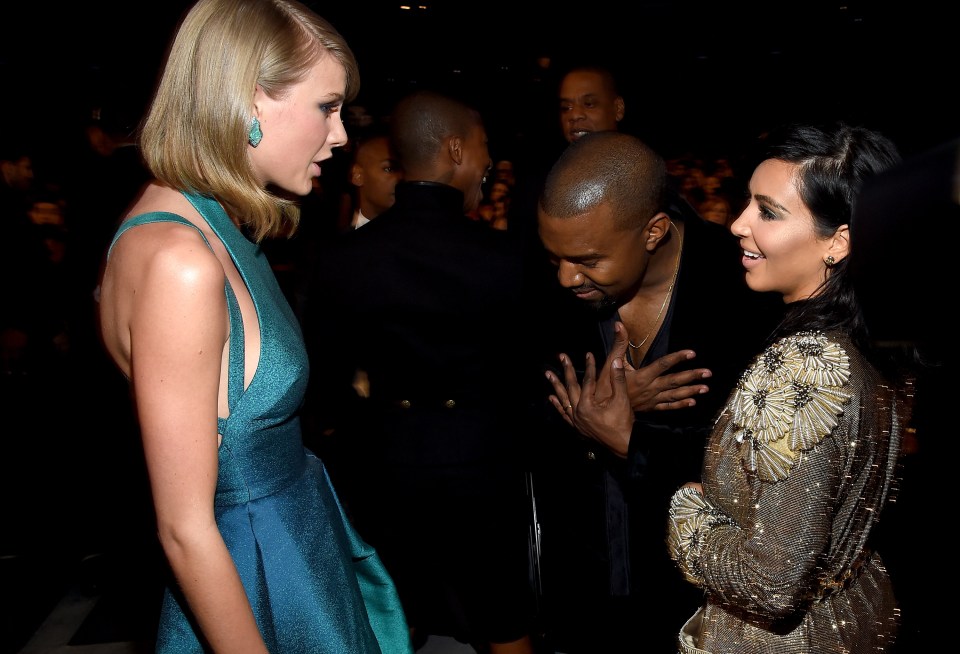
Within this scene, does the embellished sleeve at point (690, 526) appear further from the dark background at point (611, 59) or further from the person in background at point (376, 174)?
the dark background at point (611, 59)

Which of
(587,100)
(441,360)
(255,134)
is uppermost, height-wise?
(587,100)

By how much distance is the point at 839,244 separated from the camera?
1322 mm

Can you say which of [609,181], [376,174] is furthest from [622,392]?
[376,174]

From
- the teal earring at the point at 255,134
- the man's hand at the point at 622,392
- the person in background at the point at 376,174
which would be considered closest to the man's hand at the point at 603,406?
the man's hand at the point at 622,392

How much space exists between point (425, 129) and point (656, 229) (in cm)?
89

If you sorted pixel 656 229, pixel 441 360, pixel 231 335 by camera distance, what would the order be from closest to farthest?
pixel 231 335
pixel 656 229
pixel 441 360

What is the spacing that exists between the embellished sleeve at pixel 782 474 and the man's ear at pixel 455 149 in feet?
4.87

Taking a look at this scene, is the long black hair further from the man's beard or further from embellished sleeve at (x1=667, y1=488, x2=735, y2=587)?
the man's beard

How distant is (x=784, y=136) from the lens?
137 centimetres

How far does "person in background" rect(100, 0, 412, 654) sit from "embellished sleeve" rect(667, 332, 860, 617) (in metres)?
0.69

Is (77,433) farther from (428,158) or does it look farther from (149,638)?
(428,158)

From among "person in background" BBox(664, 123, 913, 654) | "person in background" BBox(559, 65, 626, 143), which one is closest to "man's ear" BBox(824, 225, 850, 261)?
"person in background" BBox(664, 123, 913, 654)

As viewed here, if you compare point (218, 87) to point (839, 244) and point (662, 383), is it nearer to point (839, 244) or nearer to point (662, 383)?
point (839, 244)

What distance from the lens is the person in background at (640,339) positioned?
193 cm
